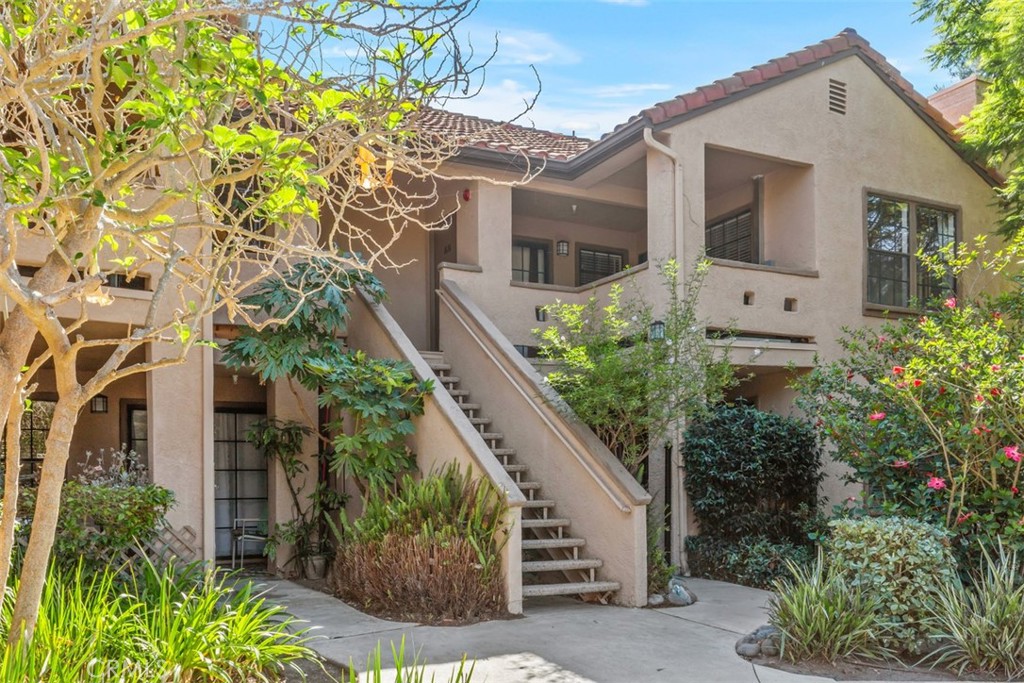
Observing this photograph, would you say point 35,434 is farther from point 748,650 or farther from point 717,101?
point 717,101

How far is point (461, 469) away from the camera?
9148 mm

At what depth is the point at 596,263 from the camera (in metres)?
16.4

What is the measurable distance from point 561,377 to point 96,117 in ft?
19.2

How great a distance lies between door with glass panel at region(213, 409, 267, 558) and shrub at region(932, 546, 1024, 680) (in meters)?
9.19

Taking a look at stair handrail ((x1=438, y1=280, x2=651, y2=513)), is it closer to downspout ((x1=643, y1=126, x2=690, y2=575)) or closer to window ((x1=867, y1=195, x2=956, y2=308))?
downspout ((x1=643, y1=126, x2=690, y2=575))

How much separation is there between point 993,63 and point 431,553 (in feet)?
35.4

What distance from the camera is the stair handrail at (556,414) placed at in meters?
9.05

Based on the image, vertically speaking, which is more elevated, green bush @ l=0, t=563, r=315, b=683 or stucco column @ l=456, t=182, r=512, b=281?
stucco column @ l=456, t=182, r=512, b=281

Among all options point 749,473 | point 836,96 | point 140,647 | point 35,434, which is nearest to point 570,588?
point 749,473

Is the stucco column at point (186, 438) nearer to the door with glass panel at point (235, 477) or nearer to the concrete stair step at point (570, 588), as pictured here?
the door with glass panel at point (235, 477)

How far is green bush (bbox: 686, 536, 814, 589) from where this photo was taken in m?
10.5

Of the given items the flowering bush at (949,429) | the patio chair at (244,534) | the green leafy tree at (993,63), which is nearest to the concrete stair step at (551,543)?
the flowering bush at (949,429)

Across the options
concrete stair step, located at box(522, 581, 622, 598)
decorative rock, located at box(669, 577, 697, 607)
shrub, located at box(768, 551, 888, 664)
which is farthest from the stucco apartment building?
shrub, located at box(768, 551, 888, 664)

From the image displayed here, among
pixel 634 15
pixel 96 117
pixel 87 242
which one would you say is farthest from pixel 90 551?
pixel 634 15
